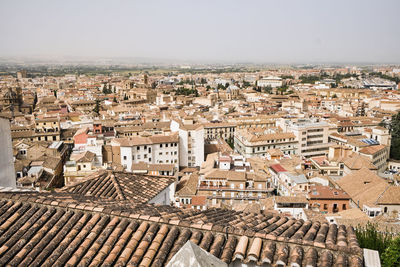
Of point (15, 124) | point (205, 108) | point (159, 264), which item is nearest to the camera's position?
point (159, 264)

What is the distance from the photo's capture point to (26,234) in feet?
11.1

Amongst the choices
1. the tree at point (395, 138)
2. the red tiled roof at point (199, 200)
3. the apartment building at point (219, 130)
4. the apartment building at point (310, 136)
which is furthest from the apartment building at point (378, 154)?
the red tiled roof at point (199, 200)

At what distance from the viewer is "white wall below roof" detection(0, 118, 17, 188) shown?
6225 millimetres

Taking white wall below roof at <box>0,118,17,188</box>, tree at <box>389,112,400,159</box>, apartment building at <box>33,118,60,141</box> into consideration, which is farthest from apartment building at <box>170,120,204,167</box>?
tree at <box>389,112,400,159</box>

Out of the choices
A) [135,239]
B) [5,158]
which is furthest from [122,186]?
[135,239]

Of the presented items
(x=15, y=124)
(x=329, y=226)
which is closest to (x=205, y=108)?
(x=15, y=124)

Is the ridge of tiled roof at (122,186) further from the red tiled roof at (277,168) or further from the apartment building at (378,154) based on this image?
the apartment building at (378,154)

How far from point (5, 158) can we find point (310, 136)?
88.4ft

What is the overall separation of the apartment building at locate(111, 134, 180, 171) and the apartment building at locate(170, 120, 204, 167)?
0.59 meters

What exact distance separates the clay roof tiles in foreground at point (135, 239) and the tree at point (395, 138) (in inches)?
1209

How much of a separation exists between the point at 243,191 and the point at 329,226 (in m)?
13.8

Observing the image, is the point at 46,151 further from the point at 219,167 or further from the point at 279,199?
the point at 279,199

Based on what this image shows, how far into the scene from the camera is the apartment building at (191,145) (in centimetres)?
2414

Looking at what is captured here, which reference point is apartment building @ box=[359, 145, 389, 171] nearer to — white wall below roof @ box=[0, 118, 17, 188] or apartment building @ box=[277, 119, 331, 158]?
apartment building @ box=[277, 119, 331, 158]
